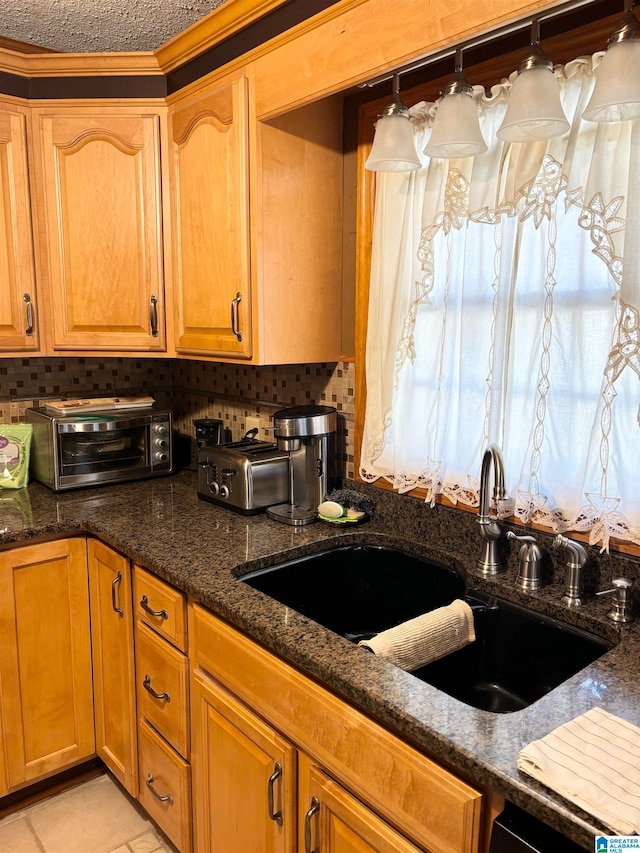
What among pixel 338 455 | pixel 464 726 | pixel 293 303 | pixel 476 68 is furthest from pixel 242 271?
pixel 464 726

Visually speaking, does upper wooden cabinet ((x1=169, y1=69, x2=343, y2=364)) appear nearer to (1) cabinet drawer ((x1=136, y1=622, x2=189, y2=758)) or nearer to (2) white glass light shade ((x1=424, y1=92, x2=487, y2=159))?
(2) white glass light shade ((x1=424, y1=92, x2=487, y2=159))

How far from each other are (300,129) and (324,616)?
138cm

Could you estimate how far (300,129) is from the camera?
1.89m

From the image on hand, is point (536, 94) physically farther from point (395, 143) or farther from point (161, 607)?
point (161, 607)

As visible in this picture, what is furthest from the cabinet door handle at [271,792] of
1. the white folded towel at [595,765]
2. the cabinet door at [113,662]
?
the cabinet door at [113,662]

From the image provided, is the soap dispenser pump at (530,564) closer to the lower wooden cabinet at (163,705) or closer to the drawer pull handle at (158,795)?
the lower wooden cabinet at (163,705)

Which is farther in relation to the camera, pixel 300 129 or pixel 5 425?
pixel 5 425

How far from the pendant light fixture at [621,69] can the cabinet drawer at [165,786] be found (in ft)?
5.81

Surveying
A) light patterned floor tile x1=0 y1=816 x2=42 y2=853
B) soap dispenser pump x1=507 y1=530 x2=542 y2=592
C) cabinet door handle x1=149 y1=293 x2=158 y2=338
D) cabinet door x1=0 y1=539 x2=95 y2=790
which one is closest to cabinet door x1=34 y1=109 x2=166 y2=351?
cabinet door handle x1=149 y1=293 x2=158 y2=338

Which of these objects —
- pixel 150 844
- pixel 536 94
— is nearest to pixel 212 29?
pixel 536 94

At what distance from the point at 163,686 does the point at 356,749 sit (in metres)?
0.79

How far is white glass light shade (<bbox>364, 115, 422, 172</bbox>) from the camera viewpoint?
157 cm

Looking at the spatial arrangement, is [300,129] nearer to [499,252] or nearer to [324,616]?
[499,252]

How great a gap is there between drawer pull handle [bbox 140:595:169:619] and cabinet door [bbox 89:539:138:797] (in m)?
0.09
